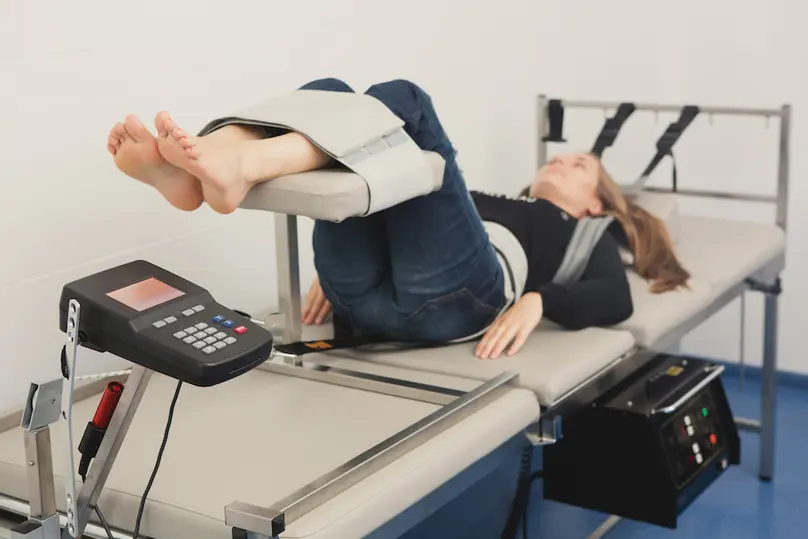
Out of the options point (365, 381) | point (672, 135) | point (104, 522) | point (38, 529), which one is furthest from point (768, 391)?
point (38, 529)

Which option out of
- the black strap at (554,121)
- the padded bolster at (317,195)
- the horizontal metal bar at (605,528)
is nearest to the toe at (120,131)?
the padded bolster at (317,195)

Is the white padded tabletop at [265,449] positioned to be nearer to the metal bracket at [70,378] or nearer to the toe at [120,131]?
the metal bracket at [70,378]

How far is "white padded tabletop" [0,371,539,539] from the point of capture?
1.46 m

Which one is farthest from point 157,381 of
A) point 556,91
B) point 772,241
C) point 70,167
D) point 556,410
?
point 556,91

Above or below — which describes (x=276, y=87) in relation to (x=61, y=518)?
above

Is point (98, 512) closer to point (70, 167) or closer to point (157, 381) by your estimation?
point (157, 381)

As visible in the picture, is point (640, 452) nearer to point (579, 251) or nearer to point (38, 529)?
point (579, 251)

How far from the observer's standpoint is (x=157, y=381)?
77.7 inches

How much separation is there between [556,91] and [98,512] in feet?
8.04

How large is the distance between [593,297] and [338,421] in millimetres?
660

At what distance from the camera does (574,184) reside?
2586 mm

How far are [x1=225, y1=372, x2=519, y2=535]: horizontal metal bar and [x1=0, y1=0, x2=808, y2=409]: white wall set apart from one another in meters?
0.31

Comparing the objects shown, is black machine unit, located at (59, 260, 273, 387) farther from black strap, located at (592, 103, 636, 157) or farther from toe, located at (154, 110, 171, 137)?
black strap, located at (592, 103, 636, 157)

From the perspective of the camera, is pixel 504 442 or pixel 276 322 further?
pixel 276 322
